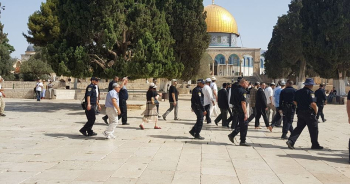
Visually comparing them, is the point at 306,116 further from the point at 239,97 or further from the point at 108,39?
the point at 108,39

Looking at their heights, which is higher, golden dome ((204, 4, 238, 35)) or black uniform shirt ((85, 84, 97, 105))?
golden dome ((204, 4, 238, 35))

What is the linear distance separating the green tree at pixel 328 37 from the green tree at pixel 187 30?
961cm

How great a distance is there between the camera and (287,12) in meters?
37.9

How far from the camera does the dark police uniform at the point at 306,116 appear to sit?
759 cm

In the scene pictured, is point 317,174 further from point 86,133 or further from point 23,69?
point 23,69

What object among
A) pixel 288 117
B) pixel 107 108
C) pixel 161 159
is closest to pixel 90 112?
pixel 107 108

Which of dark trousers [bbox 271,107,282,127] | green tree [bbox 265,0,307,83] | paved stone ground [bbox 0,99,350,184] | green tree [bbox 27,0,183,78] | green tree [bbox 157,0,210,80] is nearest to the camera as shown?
paved stone ground [bbox 0,99,350,184]

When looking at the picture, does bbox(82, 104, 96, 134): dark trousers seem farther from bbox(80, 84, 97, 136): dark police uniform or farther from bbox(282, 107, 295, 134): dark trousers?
bbox(282, 107, 295, 134): dark trousers

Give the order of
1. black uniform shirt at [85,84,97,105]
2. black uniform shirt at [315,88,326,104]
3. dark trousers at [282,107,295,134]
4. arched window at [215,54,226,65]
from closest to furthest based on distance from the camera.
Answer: black uniform shirt at [85,84,97,105] → dark trousers at [282,107,295,134] → black uniform shirt at [315,88,326,104] → arched window at [215,54,226,65]

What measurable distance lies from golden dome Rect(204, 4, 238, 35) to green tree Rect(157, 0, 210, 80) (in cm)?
3999

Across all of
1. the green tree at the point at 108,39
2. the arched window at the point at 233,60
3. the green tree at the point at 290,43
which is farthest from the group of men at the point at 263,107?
the arched window at the point at 233,60

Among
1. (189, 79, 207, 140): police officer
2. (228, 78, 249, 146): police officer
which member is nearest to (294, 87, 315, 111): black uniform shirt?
(228, 78, 249, 146): police officer

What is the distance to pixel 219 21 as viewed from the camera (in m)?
64.6

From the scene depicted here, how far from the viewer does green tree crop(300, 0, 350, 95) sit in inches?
1046
